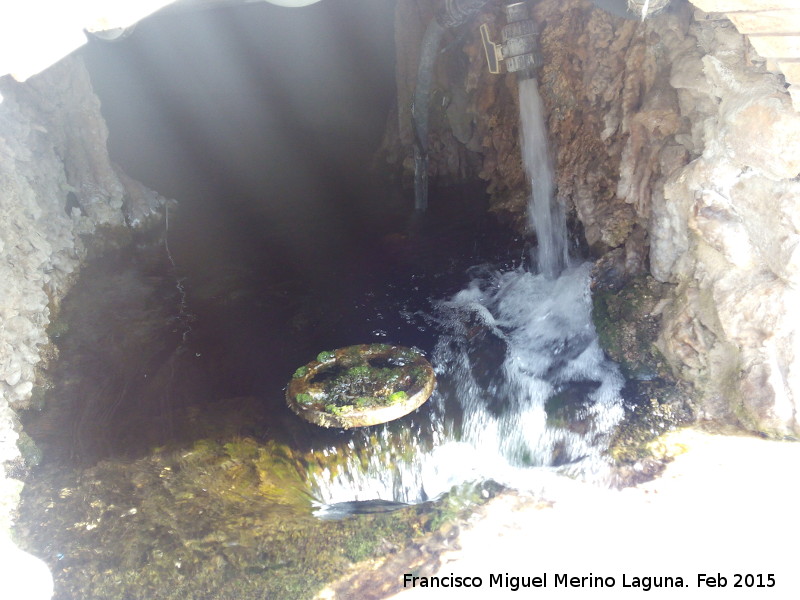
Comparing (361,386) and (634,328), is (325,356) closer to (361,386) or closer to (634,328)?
(361,386)

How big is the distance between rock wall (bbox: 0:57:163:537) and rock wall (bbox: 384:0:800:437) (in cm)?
504

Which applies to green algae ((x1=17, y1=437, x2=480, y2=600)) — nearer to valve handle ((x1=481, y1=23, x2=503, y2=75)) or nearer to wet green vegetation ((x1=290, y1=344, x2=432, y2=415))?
wet green vegetation ((x1=290, y1=344, x2=432, y2=415))

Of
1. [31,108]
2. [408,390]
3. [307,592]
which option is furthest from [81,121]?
[307,592]

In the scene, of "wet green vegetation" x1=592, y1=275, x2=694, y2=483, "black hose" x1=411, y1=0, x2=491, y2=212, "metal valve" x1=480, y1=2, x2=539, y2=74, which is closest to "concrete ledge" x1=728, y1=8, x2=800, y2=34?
"wet green vegetation" x1=592, y1=275, x2=694, y2=483

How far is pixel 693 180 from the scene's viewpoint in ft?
14.2

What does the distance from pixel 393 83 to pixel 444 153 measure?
8.30ft

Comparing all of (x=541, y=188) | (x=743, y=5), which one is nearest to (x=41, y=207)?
(x=541, y=188)

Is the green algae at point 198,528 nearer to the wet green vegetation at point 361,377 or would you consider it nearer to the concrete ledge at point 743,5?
the wet green vegetation at point 361,377

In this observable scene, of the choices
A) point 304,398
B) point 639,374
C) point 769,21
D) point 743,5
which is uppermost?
point 743,5

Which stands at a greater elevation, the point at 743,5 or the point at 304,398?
the point at 743,5

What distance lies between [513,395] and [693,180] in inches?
91.4

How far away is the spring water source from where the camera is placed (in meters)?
4.50

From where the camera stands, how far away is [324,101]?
11.6 m

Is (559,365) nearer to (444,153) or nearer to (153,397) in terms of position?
(153,397)
